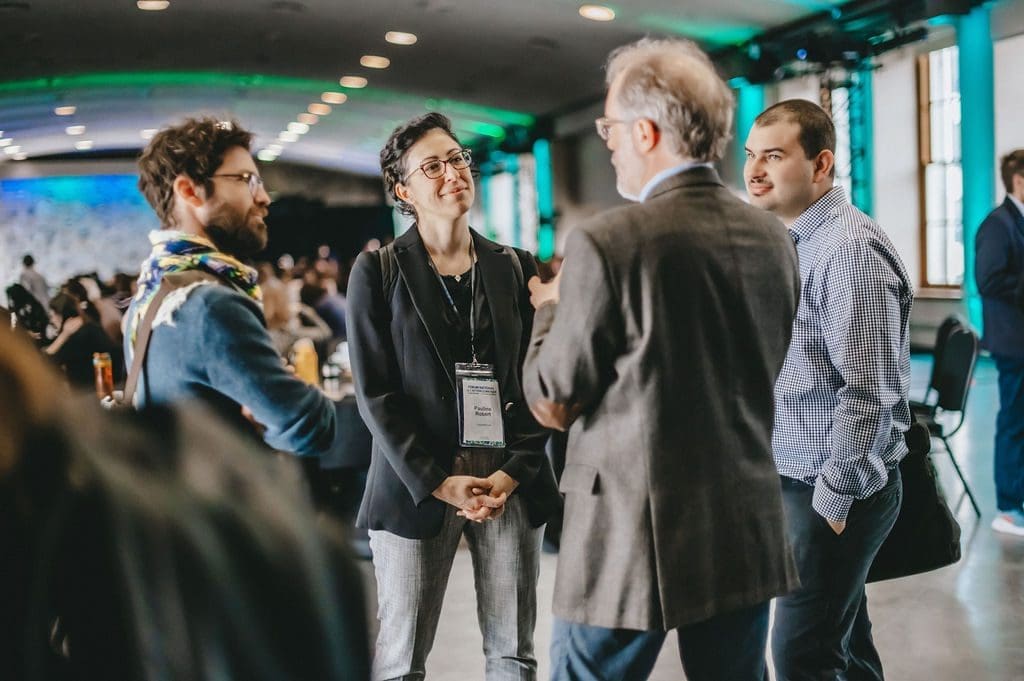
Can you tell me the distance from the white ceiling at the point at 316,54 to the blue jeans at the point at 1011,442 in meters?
5.12

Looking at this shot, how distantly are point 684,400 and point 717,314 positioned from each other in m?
0.15

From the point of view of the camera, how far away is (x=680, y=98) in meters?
1.54

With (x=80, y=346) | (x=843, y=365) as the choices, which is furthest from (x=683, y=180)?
(x=80, y=346)

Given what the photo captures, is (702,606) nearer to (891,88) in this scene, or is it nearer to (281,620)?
(281,620)

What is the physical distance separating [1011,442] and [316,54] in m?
11.0

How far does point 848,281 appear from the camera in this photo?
2.06m

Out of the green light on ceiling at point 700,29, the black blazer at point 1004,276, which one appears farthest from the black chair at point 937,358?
the green light on ceiling at point 700,29

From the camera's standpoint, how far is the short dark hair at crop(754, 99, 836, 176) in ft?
7.34

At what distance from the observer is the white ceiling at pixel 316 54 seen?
10.8 m

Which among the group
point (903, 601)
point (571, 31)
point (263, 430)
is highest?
point (571, 31)

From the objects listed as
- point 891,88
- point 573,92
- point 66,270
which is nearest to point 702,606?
point 891,88

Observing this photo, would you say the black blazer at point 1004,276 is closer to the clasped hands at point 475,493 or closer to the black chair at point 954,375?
the black chair at point 954,375

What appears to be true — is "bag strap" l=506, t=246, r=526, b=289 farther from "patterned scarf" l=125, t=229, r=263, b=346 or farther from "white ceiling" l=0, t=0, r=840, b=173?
"white ceiling" l=0, t=0, r=840, b=173

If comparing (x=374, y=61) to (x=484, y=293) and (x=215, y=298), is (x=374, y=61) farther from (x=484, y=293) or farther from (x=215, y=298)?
(x=215, y=298)
